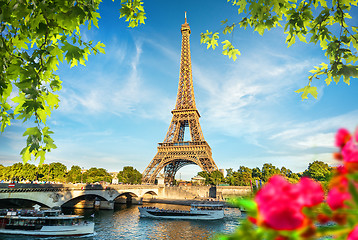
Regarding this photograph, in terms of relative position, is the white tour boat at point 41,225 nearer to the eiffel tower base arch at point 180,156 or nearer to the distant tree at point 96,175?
the eiffel tower base arch at point 180,156

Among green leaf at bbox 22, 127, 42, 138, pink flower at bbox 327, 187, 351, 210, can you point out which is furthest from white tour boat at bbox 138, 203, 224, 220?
pink flower at bbox 327, 187, 351, 210

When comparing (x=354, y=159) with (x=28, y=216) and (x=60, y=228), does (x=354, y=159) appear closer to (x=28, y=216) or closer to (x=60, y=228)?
(x=60, y=228)

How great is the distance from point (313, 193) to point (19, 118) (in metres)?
4.64

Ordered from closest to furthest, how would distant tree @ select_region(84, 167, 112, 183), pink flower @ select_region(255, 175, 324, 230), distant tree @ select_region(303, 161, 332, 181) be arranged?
pink flower @ select_region(255, 175, 324, 230) → distant tree @ select_region(303, 161, 332, 181) → distant tree @ select_region(84, 167, 112, 183)

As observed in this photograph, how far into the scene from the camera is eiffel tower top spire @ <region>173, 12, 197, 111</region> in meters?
70.7

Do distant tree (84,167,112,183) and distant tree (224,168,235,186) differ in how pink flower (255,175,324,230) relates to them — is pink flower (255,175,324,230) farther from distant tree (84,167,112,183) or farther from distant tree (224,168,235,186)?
distant tree (84,167,112,183)

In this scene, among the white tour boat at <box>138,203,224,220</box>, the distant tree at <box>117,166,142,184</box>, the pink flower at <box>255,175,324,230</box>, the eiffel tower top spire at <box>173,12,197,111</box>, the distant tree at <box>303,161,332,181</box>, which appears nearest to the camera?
the pink flower at <box>255,175,324,230</box>

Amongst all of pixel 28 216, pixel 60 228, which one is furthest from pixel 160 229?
pixel 28 216

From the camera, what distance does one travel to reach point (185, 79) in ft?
247

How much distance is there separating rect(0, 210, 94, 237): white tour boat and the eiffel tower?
34.3 m

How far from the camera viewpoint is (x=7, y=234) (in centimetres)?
2425

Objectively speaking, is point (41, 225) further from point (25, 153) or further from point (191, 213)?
point (25, 153)

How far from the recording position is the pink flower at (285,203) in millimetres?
630

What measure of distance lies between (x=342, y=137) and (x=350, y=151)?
72mm
